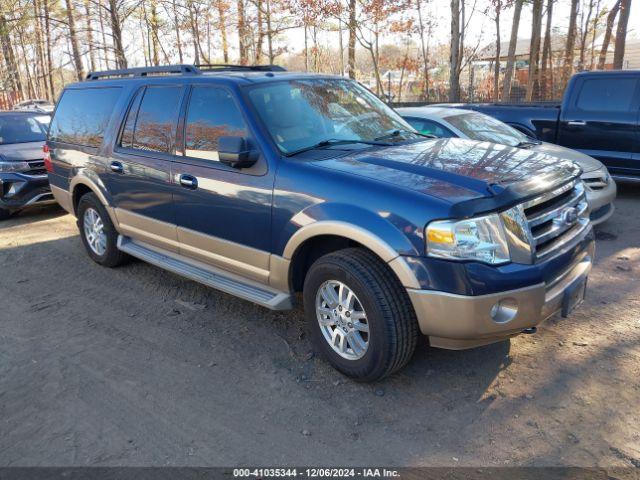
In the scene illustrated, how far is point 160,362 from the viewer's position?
383cm

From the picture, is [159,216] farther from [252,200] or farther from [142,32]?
[142,32]

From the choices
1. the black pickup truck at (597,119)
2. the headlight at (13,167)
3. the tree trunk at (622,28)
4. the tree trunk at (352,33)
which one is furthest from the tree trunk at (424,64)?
the headlight at (13,167)

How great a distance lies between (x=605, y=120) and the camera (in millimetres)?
7832

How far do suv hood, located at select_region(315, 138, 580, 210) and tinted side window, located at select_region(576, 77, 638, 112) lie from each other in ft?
15.9

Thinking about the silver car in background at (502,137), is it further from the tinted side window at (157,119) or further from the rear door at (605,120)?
the tinted side window at (157,119)

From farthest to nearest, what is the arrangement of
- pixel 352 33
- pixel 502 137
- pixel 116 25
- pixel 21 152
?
pixel 352 33
pixel 116 25
pixel 21 152
pixel 502 137

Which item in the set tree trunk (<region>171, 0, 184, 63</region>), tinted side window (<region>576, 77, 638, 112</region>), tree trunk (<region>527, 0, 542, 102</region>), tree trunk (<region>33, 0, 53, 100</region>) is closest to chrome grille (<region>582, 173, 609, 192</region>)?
tinted side window (<region>576, 77, 638, 112</region>)

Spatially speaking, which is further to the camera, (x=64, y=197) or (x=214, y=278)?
(x=64, y=197)

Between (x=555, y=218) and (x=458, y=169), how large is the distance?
0.68m

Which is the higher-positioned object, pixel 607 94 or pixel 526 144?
pixel 607 94

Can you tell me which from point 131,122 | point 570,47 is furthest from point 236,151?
point 570,47

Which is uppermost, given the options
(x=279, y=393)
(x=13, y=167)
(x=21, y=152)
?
(x=21, y=152)

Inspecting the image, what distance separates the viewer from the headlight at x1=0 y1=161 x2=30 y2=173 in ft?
26.0

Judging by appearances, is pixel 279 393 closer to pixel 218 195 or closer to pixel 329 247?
pixel 329 247
